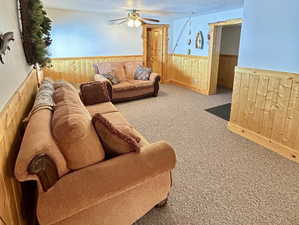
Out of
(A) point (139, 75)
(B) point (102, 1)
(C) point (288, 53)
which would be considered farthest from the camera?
(A) point (139, 75)

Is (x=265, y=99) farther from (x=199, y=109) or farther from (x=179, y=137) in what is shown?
(x=199, y=109)

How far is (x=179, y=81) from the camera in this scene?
6664 mm

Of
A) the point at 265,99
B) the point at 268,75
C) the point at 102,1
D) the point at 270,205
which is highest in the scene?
the point at 102,1

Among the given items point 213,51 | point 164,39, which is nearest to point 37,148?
point 213,51

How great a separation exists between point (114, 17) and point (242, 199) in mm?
5529

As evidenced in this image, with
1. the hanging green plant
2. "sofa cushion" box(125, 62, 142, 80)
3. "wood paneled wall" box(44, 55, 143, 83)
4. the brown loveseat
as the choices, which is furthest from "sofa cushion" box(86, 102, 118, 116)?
"wood paneled wall" box(44, 55, 143, 83)

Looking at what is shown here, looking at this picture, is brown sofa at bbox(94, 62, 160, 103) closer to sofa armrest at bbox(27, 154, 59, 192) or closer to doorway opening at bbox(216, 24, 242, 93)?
doorway opening at bbox(216, 24, 242, 93)

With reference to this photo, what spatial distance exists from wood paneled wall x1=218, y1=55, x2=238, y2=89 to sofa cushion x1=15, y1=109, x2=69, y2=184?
6.00m

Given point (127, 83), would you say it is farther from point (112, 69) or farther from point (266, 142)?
point (266, 142)

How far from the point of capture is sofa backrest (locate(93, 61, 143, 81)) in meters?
5.13

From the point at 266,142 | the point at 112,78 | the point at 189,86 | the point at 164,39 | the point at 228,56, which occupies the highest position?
the point at 164,39

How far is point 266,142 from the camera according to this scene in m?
2.78

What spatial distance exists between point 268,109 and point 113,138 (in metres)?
2.31

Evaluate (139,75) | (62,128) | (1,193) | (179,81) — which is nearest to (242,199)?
(62,128)
